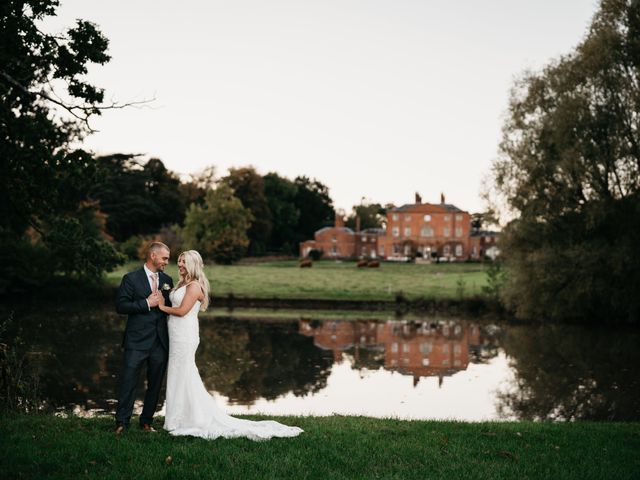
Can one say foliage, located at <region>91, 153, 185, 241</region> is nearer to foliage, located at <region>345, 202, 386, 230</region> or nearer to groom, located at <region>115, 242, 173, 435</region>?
foliage, located at <region>345, 202, 386, 230</region>

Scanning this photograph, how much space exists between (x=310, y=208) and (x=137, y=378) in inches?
3603

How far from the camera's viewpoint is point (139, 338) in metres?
7.48

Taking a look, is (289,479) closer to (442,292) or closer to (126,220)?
(442,292)

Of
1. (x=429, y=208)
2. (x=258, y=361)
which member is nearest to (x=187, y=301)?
(x=258, y=361)

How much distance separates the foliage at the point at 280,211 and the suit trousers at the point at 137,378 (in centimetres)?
8005

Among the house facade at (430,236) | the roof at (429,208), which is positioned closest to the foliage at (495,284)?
the house facade at (430,236)

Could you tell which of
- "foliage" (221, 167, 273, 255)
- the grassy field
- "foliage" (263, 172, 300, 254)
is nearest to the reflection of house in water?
the grassy field

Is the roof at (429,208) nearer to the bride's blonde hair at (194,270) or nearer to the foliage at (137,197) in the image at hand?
the foliage at (137,197)

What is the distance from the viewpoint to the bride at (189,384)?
736 cm

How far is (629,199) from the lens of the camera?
25734mm

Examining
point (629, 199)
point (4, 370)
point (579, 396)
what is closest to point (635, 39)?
point (629, 199)

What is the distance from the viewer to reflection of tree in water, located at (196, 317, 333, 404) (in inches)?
578

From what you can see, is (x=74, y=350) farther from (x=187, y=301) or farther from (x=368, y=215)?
(x=368, y=215)

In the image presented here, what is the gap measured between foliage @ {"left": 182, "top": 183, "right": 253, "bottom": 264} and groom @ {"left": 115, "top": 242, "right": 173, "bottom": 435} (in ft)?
175
